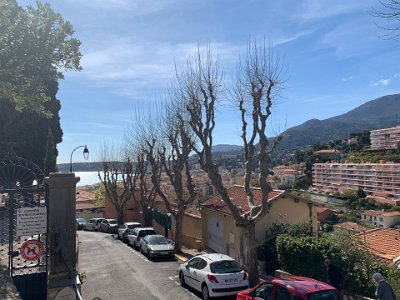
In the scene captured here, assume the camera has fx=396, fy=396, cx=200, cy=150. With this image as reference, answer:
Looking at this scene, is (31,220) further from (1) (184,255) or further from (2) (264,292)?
(1) (184,255)

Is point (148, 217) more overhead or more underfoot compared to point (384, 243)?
more overhead

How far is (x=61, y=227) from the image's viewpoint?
10.1m

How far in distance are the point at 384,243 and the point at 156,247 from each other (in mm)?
12367

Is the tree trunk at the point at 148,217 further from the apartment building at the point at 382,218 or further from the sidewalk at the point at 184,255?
the apartment building at the point at 382,218

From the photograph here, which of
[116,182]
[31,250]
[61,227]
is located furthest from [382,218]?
[31,250]

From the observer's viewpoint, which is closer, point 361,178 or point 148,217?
point 148,217

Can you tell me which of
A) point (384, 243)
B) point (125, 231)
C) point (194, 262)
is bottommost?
point (125, 231)

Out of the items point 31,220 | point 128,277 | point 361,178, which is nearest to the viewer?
point 31,220

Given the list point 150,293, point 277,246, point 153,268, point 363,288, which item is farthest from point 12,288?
point 153,268

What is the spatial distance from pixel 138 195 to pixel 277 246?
3249 centimetres

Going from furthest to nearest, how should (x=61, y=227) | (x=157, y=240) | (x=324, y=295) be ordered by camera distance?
1. (x=157, y=240)
2. (x=61, y=227)
3. (x=324, y=295)

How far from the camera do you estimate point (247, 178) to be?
55.2 ft

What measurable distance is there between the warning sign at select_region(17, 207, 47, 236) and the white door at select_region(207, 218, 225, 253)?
13.8 metres

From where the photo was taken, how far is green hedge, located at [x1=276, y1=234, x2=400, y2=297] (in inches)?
455
